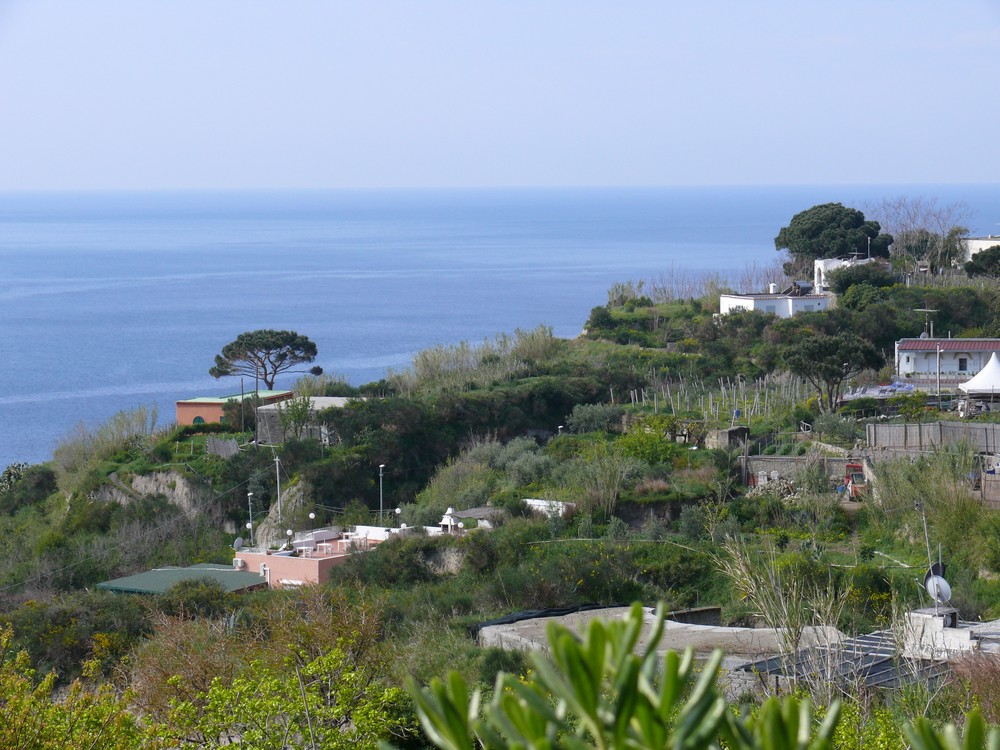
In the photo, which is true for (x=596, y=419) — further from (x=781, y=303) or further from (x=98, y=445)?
(x=781, y=303)

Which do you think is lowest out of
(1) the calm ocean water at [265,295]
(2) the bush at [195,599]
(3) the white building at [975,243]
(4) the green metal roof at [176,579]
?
(1) the calm ocean water at [265,295]

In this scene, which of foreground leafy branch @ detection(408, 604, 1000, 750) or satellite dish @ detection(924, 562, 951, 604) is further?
satellite dish @ detection(924, 562, 951, 604)

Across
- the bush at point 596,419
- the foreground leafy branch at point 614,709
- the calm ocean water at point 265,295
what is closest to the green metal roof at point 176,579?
the bush at point 596,419

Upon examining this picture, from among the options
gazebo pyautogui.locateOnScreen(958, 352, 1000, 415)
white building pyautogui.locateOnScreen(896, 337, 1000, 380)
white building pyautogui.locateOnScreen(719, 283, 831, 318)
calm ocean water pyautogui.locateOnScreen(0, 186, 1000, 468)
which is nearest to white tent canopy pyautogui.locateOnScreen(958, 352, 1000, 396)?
gazebo pyautogui.locateOnScreen(958, 352, 1000, 415)

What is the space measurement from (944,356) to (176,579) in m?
19.4

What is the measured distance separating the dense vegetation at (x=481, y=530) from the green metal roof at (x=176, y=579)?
0.85m

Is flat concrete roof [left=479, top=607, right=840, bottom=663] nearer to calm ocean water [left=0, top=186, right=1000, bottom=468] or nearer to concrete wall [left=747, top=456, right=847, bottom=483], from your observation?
concrete wall [left=747, top=456, right=847, bottom=483]

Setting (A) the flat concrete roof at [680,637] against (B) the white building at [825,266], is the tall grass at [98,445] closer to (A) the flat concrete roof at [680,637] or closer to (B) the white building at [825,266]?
(A) the flat concrete roof at [680,637]

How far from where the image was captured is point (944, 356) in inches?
1206

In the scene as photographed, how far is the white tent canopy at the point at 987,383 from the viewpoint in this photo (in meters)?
26.1

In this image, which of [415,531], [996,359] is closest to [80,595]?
[415,531]

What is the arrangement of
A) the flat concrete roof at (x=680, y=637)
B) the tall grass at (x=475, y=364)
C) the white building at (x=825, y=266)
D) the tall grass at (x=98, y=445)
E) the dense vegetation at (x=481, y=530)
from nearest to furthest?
the dense vegetation at (x=481, y=530) → the flat concrete roof at (x=680, y=637) → the tall grass at (x=98, y=445) → the tall grass at (x=475, y=364) → the white building at (x=825, y=266)

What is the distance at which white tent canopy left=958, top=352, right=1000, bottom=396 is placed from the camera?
85.7 ft

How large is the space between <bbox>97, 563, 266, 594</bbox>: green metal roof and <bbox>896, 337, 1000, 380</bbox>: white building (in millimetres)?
17291
